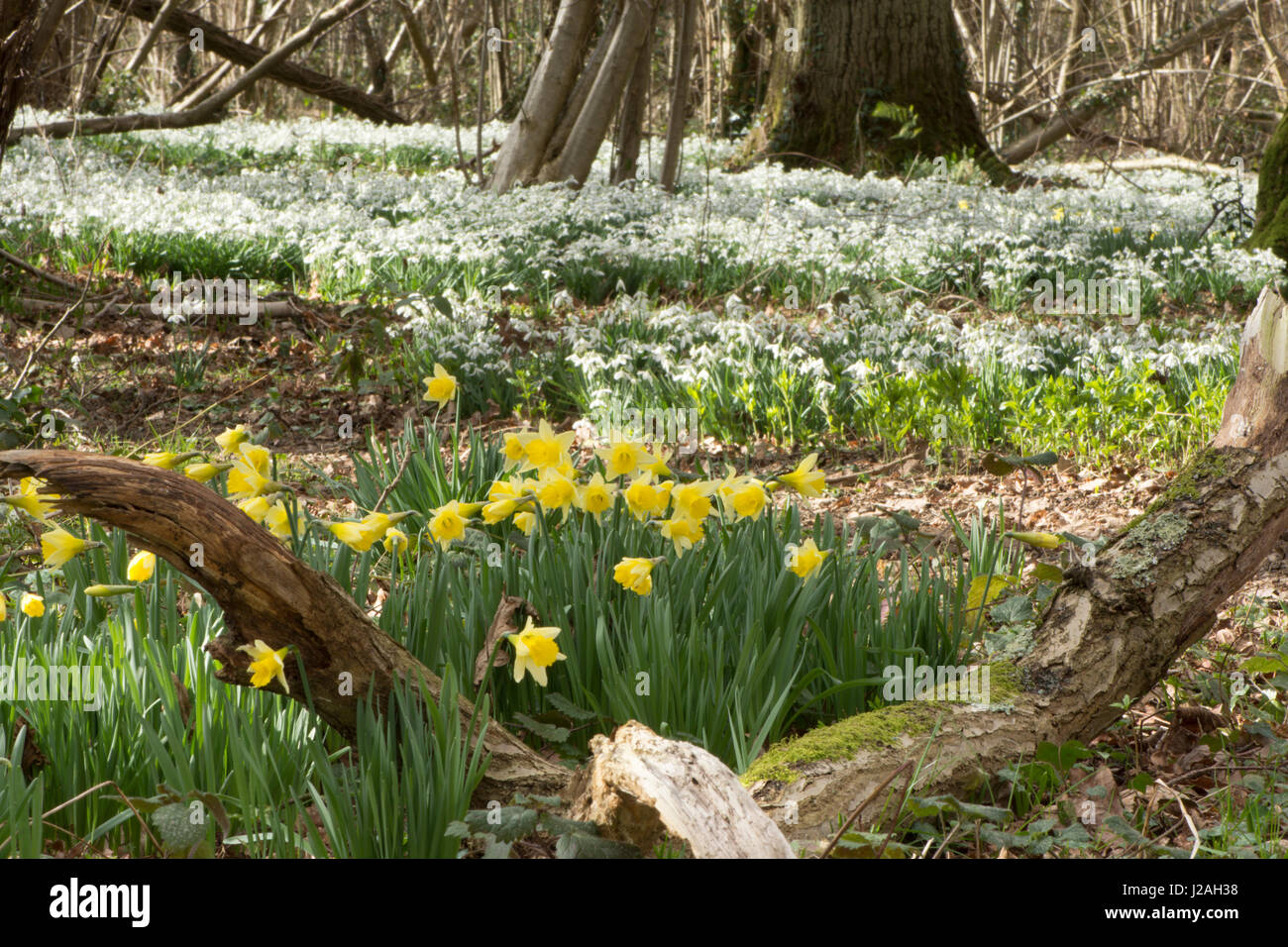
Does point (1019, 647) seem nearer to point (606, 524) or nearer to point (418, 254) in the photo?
point (606, 524)

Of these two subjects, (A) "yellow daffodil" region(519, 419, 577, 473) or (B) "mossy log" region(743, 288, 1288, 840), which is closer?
(B) "mossy log" region(743, 288, 1288, 840)

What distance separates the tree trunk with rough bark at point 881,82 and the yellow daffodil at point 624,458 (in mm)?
9953

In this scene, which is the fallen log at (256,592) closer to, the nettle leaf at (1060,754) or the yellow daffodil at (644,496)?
the yellow daffodil at (644,496)

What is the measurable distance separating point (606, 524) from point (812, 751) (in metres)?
0.84

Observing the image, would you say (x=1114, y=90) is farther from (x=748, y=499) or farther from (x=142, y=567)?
(x=142, y=567)

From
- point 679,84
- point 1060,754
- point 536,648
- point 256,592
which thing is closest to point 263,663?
point 256,592

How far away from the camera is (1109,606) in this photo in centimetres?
227

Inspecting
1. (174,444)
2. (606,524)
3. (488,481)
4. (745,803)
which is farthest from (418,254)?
(745,803)

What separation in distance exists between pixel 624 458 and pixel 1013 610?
900 mm

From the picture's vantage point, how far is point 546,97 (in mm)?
9297

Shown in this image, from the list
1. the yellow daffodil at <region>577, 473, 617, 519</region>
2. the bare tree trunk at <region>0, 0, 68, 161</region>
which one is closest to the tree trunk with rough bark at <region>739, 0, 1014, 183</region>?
the bare tree trunk at <region>0, 0, 68, 161</region>

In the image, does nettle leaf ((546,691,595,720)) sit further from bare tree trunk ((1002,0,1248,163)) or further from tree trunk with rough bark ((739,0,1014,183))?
bare tree trunk ((1002,0,1248,163))

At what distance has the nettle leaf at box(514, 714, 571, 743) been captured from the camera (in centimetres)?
192

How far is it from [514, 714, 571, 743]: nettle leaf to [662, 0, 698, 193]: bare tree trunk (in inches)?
271
